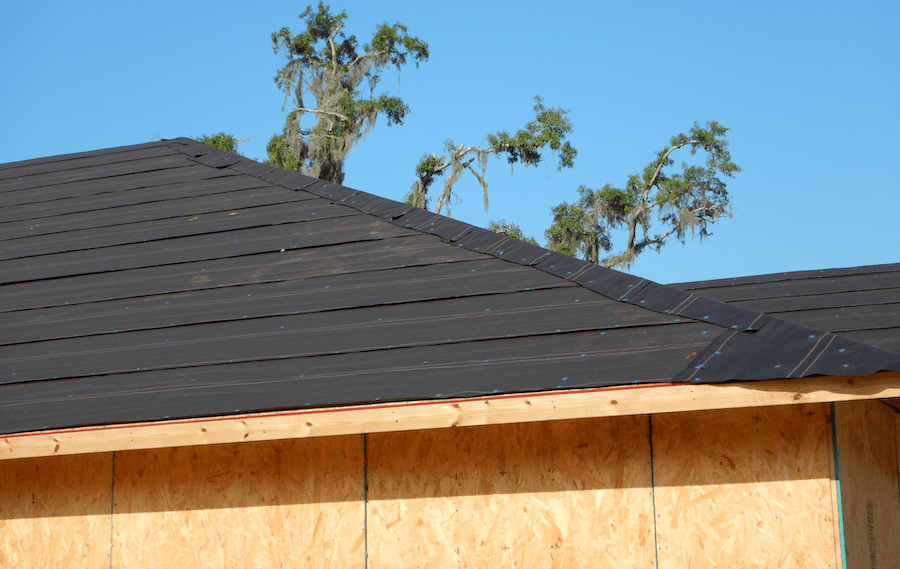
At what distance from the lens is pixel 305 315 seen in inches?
248

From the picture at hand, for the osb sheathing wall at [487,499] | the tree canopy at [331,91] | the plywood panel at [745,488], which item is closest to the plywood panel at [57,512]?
the osb sheathing wall at [487,499]

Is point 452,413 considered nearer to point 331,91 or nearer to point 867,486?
point 867,486

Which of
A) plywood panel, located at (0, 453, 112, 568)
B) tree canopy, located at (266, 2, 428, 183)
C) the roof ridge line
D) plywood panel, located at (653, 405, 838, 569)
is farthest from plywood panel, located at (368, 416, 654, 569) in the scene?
tree canopy, located at (266, 2, 428, 183)

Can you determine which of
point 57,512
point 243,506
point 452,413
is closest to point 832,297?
point 452,413

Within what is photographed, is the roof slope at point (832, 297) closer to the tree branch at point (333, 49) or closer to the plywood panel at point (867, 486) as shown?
the plywood panel at point (867, 486)

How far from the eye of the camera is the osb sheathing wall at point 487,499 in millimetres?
5090

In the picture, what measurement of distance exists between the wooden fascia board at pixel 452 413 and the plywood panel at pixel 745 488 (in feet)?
1.64

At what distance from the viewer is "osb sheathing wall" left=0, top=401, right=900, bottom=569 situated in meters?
5.09

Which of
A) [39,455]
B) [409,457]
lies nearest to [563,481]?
[409,457]

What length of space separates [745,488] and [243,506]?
131 inches

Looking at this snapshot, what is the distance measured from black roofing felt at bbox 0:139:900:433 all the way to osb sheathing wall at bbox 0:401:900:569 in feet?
1.63

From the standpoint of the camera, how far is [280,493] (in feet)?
19.1

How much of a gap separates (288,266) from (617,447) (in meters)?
3.09

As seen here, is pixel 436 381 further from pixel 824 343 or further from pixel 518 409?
pixel 824 343
